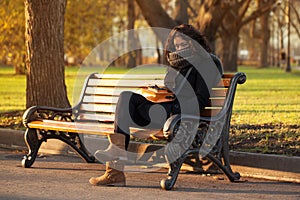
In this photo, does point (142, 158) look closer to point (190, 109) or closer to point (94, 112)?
point (94, 112)

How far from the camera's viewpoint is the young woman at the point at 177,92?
769 cm

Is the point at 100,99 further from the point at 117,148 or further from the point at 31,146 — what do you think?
the point at 117,148

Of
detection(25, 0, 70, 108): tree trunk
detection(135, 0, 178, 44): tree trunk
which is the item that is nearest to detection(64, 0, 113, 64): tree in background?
detection(135, 0, 178, 44): tree trunk

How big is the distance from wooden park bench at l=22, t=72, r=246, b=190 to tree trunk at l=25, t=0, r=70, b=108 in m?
2.32

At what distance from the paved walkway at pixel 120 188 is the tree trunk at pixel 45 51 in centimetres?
306

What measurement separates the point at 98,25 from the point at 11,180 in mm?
37433

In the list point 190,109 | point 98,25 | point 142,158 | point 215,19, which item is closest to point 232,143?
point 142,158

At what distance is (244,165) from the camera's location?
8383 mm

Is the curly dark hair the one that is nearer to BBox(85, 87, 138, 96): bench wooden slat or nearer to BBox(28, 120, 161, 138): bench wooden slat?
BBox(28, 120, 161, 138): bench wooden slat

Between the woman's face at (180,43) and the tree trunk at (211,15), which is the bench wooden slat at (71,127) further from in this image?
the tree trunk at (211,15)

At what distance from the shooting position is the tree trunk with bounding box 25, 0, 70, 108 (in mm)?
11961

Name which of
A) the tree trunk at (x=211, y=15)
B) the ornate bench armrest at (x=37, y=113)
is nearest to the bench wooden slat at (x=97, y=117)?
the ornate bench armrest at (x=37, y=113)

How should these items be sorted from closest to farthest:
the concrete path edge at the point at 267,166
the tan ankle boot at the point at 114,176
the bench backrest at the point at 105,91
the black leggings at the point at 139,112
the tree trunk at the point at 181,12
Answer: the tan ankle boot at the point at 114,176, the black leggings at the point at 139,112, the concrete path edge at the point at 267,166, the bench backrest at the point at 105,91, the tree trunk at the point at 181,12

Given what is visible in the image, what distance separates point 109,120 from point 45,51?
10.1ft
